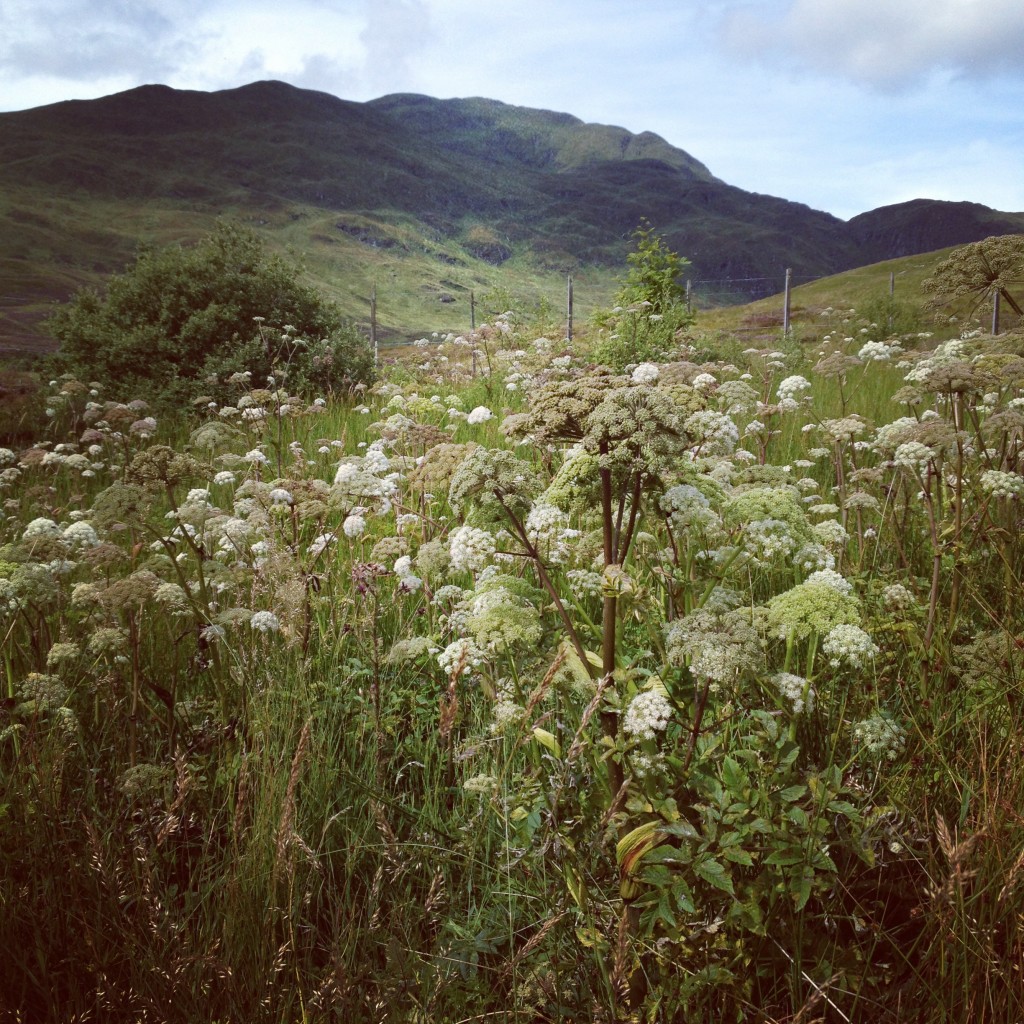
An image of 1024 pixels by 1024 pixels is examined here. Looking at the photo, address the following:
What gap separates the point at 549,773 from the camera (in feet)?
7.24

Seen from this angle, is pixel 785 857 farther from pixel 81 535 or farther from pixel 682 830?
pixel 81 535

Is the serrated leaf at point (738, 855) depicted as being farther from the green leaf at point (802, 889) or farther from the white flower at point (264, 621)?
the white flower at point (264, 621)

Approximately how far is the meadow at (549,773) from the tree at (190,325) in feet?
27.6

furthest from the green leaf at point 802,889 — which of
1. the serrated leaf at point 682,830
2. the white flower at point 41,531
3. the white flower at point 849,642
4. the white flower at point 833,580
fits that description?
the white flower at point 41,531

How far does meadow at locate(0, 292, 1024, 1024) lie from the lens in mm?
1594

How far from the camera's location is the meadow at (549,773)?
5.23ft

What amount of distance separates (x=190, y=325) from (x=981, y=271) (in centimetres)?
1103

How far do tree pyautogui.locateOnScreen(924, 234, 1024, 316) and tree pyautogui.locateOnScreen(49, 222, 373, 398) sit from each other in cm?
885

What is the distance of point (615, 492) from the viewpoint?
1.87 m

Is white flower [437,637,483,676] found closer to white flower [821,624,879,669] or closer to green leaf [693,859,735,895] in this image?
green leaf [693,859,735,895]

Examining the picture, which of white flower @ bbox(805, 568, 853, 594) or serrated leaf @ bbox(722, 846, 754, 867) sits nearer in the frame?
serrated leaf @ bbox(722, 846, 754, 867)

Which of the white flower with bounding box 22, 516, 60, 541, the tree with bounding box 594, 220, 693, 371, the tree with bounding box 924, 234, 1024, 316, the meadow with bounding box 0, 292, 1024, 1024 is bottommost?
the meadow with bounding box 0, 292, 1024, 1024

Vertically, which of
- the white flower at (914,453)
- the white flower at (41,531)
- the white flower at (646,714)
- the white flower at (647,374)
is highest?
the white flower at (647,374)

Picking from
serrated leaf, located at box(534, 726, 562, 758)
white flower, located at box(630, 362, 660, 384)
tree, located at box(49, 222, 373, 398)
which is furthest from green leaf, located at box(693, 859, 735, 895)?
tree, located at box(49, 222, 373, 398)
